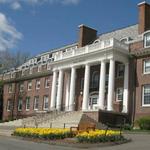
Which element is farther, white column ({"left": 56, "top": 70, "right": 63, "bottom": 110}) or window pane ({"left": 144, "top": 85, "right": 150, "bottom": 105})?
white column ({"left": 56, "top": 70, "right": 63, "bottom": 110})

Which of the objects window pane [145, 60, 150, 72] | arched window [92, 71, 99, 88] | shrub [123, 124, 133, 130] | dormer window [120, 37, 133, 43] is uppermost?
dormer window [120, 37, 133, 43]

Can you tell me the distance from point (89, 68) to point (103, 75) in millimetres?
3065

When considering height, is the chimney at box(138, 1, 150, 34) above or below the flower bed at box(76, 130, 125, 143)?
above

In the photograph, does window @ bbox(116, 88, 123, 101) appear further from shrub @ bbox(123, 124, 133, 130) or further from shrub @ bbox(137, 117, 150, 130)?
shrub @ bbox(137, 117, 150, 130)

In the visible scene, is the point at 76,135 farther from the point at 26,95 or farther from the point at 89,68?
the point at 26,95

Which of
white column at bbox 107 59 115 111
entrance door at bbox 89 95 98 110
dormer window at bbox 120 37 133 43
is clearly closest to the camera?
white column at bbox 107 59 115 111

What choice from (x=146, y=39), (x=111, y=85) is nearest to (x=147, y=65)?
(x=146, y=39)

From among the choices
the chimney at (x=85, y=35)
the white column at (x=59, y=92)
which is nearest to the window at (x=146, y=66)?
the white column at (x=59, y=92)

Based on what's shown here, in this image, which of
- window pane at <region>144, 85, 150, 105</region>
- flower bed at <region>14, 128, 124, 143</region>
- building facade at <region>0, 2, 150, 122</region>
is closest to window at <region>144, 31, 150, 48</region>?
building facade at <region>0, 2, 150, 122</region>

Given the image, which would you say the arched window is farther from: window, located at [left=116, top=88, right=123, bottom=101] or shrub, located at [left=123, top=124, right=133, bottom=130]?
shrub, located at [left=123, top=124, right=133, bottom=130]

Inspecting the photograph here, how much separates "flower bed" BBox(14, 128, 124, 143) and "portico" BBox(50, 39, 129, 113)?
12.2 meters

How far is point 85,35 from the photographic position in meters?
52.4

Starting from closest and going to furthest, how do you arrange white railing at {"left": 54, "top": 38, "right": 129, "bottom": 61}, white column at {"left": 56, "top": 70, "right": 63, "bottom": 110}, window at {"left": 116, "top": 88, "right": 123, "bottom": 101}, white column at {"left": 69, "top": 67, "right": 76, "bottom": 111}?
white railing at {"left": 54, "top": 38, "right": 129, "bottom": 61}
window at {"left": 116, "top": 88, "right": 123, "bottom": 101}
white column at {"left": 69, "top": 67, "right": 76, "bottom": 111}
white column at {"left": 56, "top": 70, "right": 63, "bottom": 110}

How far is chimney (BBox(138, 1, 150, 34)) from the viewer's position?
141 ft
